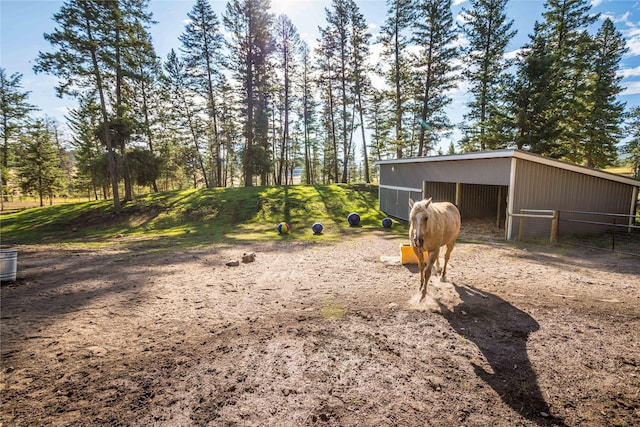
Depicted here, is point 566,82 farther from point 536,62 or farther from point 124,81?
point 124,81

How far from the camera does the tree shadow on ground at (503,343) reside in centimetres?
303

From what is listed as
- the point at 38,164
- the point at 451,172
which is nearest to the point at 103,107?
the point at 38,164

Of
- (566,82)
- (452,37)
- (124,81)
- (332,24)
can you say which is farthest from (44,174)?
(566,82)

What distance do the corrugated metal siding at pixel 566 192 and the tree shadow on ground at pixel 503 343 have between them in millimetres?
7594

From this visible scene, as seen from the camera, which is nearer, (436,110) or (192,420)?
(192,420)

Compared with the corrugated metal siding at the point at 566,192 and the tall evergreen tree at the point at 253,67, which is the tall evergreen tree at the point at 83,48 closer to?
the tall evergreen tree at the point at 253,67

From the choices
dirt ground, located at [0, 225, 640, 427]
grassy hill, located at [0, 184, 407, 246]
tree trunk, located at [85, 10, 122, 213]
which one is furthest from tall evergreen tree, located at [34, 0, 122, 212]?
dirt ground, located at [0, 225, 640, 427]

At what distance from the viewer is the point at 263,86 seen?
28.3 m

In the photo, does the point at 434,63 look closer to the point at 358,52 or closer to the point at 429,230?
the point at 358,52

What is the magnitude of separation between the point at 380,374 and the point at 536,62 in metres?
22.1

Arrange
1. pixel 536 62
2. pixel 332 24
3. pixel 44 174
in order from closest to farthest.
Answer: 1. pixel 536 62
2. pixel 332 24
3. pixel 44 174

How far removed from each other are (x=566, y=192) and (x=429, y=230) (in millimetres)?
10797

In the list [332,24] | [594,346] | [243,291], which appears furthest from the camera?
[332,24]

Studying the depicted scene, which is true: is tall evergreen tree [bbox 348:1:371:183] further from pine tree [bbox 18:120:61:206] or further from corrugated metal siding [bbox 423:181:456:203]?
pine tree [bbox 18:120:61:206]
